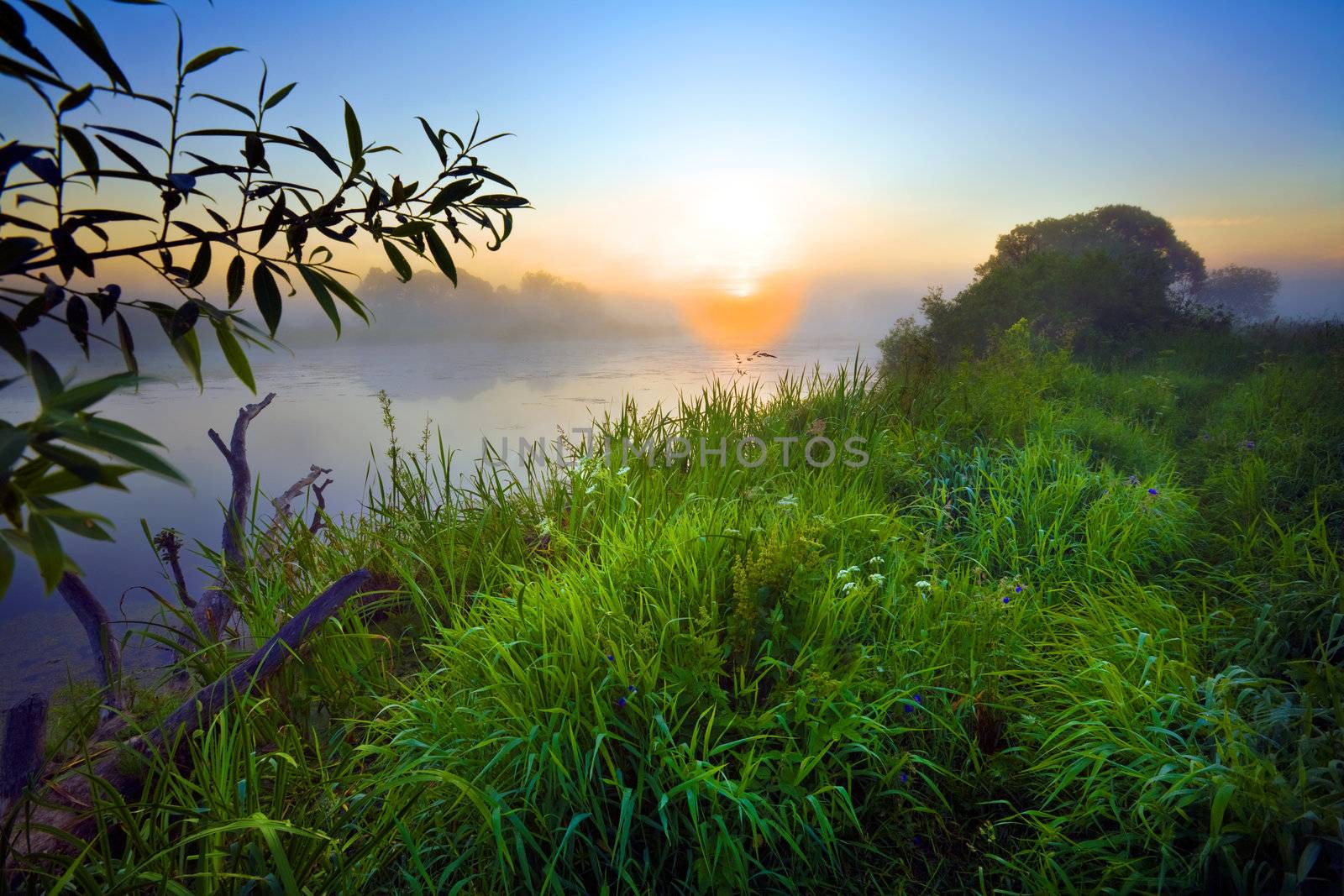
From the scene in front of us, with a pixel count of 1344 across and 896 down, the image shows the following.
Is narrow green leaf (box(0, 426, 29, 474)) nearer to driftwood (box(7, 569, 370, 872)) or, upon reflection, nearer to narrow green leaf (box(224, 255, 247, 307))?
narrow green leaf (box(224, 255, 247, 307))

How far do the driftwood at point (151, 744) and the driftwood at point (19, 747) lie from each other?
95 millimetres

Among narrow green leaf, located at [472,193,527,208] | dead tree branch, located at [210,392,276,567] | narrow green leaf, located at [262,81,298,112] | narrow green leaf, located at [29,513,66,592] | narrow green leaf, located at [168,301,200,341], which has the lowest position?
dead tree branch, located at [210,392,276,567]

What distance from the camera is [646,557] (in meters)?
2.69

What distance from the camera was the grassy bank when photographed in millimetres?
1782

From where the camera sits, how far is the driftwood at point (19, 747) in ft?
6.61

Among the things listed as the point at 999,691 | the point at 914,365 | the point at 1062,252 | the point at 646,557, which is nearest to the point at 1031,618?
the point at 999,691

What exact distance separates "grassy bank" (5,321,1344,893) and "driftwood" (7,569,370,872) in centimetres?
10

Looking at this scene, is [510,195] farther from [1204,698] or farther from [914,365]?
[914,365]

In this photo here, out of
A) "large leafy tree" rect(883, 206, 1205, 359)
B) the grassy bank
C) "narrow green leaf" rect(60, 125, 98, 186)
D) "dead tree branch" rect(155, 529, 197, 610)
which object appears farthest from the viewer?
"large leafy tree" rect(883, 206, 1205, 359)

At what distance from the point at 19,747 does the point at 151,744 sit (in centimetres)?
37

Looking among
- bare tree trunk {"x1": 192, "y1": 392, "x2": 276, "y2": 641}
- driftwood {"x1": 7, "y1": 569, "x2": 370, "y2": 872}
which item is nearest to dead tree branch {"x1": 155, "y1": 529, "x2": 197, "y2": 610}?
bare tree trunk {"x1": 192, "y1": 392, "x2": 276, "y2": 641}

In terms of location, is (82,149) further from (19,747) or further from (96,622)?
(96,622)

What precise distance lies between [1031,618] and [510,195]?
115 inches

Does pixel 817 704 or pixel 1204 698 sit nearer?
pixel 817 704
